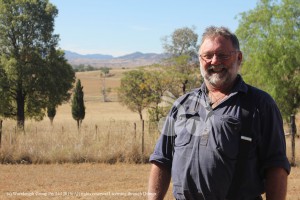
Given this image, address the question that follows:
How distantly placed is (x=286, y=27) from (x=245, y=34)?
7.41 ft

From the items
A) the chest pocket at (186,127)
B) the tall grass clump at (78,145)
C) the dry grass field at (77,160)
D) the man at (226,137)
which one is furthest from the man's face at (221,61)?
the tall grass clump at (78,145)

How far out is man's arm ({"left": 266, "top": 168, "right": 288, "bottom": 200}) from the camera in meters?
2.39

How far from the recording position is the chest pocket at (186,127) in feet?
8.39

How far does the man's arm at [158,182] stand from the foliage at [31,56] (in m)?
29.0

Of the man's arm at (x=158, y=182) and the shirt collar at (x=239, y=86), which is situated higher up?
the shirt collar at (x=239, y=86)

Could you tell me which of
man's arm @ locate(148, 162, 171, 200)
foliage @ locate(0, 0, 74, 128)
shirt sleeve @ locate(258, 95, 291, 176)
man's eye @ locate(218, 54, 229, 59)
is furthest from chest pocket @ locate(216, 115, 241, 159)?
foliage @ locate(0, 0, 74, 128)

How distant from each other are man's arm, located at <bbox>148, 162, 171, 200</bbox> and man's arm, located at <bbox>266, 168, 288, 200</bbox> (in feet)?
2.16

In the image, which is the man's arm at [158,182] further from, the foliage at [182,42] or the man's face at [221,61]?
the foliage at [182,42]

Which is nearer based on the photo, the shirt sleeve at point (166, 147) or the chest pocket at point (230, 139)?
A: the chest pocket at point (230, 139)

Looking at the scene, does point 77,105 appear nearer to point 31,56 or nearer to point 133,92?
point 133,92

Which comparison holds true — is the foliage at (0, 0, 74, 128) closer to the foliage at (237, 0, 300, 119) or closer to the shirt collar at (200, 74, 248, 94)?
the foliage at (237, 0, 300, 119)

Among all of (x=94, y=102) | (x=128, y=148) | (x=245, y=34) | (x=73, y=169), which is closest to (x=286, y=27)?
(x=245, y=34)

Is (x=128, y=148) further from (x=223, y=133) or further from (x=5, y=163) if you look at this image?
(x=223, y=133)

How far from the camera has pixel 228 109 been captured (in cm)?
247
